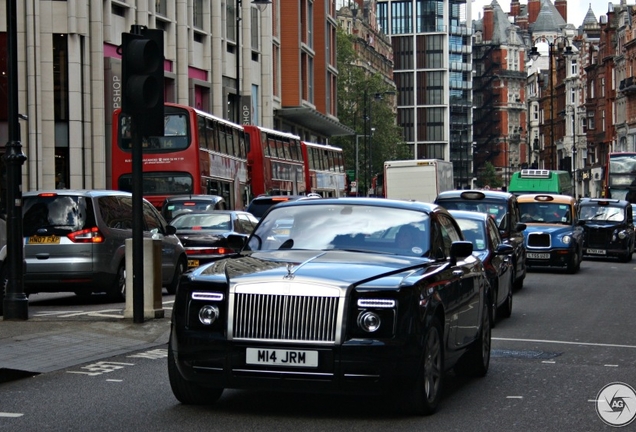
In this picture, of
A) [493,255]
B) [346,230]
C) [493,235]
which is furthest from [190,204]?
[346,230]

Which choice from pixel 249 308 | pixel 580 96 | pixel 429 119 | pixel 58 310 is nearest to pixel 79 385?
pixel 249 308

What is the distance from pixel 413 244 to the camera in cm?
960

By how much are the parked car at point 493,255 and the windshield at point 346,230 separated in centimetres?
552

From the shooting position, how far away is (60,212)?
18.4m

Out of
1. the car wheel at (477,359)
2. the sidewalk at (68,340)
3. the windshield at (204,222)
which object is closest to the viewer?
the car wheel at (477,359)

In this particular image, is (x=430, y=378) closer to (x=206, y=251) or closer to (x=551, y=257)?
(x=206, y=251)

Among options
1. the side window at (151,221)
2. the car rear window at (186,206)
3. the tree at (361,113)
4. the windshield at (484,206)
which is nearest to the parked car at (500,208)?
the windshield at (484,206)

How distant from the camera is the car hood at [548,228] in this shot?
29.4 metres

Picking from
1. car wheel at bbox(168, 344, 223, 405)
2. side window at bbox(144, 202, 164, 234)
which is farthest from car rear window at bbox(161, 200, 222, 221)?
car wheel at bbox(168, 344, 223, 405)

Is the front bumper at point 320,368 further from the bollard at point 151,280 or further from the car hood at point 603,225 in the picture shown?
the car hood at point 603,225

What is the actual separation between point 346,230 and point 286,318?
Answer: 67.6 inches

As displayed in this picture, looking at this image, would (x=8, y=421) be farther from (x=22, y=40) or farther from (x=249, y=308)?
(x=22, y=40)

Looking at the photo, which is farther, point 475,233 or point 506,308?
point 475,233

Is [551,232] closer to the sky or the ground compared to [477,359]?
closer to the sky
